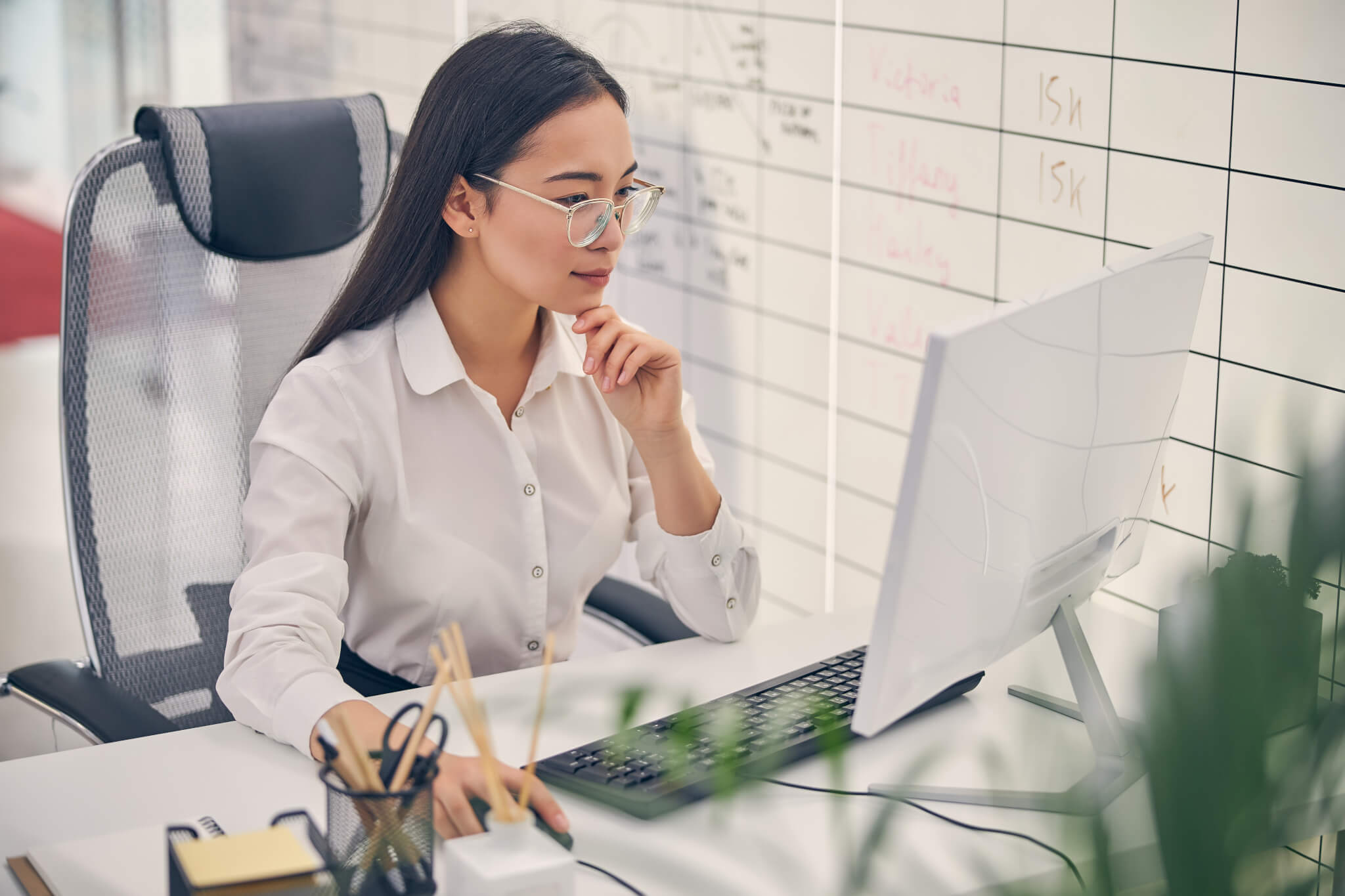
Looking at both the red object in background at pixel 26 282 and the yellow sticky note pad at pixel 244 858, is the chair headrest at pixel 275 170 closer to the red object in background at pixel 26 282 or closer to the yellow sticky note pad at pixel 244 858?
the yellow sticky note pad at pixel 244 858

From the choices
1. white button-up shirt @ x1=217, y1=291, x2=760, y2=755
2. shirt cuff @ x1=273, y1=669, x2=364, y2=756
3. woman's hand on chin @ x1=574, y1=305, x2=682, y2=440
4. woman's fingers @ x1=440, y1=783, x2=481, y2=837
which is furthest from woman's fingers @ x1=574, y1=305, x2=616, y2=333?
woman's fingers @ x1=440, y1=783, x2=481, y2=837

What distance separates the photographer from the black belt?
1.43 metres

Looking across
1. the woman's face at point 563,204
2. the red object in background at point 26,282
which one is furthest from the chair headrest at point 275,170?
the red object in background at point 26,282

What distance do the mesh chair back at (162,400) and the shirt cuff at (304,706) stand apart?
1.40ft

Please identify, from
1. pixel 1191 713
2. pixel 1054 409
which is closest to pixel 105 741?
pixel 1054 409

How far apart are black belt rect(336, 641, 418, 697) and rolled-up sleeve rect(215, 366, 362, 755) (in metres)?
0.18

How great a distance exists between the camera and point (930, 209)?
1.73 metres

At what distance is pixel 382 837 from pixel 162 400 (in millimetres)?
825

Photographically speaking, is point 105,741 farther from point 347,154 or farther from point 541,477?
point 347,154

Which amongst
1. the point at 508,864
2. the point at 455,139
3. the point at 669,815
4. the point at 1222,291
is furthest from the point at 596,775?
the point at 1222,291

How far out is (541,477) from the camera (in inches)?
58.7

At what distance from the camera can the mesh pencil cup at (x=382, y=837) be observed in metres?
0.84

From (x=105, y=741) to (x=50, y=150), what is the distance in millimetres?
3985

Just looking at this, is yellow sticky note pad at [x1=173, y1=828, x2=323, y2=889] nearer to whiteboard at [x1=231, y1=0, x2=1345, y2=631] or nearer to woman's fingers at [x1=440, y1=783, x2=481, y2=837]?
woman's fingers at [x1=440, y1=783, x2=481, y2=837]
